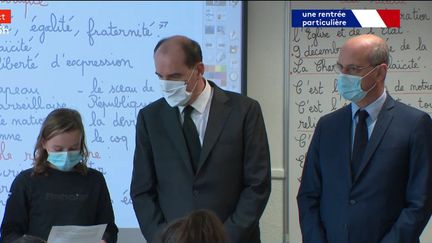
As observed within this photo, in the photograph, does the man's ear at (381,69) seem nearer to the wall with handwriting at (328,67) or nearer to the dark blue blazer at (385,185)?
the dark blue blazer at (385,185)

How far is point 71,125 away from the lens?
7.97 ft

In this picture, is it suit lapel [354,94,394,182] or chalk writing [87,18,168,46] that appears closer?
suit lapel [354,94,394,182]

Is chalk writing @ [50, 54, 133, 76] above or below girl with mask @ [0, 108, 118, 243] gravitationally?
above

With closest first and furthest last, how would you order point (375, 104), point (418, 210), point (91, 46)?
point (418, 210) < point (375, 104) < point (91, 46)

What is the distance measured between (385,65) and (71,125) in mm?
1290

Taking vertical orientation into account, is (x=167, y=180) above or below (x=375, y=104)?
below

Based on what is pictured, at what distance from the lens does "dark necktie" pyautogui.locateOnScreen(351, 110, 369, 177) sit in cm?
226

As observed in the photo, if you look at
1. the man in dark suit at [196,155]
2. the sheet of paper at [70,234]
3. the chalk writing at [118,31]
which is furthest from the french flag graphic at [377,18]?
the sheet of paper at [70,234]

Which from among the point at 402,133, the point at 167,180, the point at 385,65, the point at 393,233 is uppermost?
the point at 385,65

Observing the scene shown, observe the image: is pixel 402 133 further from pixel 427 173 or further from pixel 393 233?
pixel 393 233

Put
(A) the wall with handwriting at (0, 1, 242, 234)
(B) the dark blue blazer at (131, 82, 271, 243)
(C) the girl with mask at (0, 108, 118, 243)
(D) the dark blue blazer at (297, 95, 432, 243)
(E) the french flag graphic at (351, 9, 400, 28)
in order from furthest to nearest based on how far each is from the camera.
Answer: (E) the french flag graphic at (351, 9, 400, 28), (A) the wall with handwriting at (0, 1, 242, 234), (C) the girl with mask at (0, 108, 118, 243), (B) the dark blue blazer at (131, 82, 271, 243), (D) the dark blue blazer at (297, 95, 432, 243)

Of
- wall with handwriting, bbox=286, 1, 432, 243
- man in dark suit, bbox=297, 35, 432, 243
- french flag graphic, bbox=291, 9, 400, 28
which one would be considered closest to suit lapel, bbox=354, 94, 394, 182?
man in dark suit, bbox=297, 35, 432, 243

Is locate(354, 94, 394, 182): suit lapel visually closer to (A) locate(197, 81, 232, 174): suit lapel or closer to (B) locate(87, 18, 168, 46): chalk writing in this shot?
(A) locate(197, 81, 232, 174): suit lapel

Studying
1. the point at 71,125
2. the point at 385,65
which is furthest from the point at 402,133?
the point at 71,125
